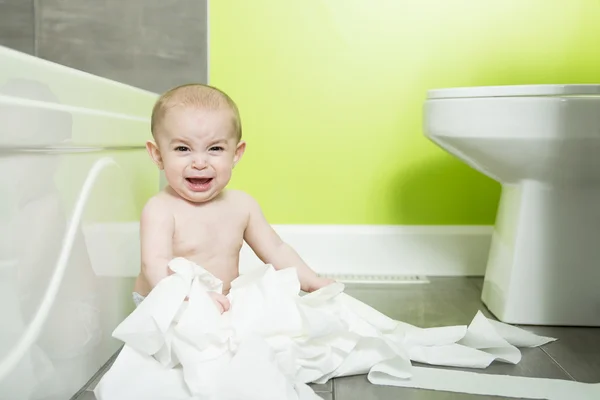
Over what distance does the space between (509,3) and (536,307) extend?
3.01ft

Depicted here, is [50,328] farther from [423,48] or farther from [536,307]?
[423,48]

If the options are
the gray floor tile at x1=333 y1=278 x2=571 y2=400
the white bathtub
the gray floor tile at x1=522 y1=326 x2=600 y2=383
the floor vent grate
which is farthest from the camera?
the floor vent grate

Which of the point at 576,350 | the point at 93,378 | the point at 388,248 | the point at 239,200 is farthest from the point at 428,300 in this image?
the point at 93,378

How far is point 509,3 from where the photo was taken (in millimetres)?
1942

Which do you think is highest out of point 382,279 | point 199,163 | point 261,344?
point 199,163

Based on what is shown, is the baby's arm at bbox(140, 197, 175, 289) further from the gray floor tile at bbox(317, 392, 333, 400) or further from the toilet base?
the toilet base

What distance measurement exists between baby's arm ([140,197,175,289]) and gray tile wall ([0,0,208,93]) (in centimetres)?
80

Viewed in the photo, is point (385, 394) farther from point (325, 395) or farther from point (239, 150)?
point (239, 150)

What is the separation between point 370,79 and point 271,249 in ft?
2.55

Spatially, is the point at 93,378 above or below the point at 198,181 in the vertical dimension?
below

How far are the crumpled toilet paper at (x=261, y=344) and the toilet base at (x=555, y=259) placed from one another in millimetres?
280

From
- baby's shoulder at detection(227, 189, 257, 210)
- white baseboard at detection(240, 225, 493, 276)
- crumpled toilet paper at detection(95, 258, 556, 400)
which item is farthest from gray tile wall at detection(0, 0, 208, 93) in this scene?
crumpled toilet paper at detection(95, 258, 556, 400)

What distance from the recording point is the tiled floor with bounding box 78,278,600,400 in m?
1.10

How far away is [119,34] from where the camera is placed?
193 cm
